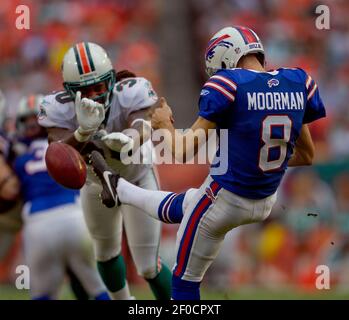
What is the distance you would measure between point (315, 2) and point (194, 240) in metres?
6.03

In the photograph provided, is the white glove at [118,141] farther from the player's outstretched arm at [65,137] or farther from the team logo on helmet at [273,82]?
the team logo on helmet at [273,82]

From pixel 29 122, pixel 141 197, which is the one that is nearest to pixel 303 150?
pixel 141 197

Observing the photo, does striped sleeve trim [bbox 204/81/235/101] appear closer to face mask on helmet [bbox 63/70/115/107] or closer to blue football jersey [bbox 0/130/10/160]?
face mask on helmet [bbox 63/70/115/107]

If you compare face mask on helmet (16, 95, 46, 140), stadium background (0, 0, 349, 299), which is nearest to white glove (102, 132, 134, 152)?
face mask on helmet (16, 95, 46, 140)

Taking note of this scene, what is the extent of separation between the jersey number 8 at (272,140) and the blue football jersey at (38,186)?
1738mm

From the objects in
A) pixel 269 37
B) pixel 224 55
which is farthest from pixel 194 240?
pixel 269 37

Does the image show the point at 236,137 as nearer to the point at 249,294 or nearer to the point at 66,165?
the point at 66,165

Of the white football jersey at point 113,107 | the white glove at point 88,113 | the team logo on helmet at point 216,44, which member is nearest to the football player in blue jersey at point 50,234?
the white football jersey at point 113,107

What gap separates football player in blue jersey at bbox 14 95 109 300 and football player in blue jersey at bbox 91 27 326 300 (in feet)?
4.10

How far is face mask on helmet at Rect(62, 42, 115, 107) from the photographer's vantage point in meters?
4.93

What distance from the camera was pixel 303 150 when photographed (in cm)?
474

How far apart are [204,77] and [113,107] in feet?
20.0

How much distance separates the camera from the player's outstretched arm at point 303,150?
468 centimetres

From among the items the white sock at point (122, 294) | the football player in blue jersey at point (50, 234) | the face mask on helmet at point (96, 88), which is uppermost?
the face mask on helmet at point (96, 88)
